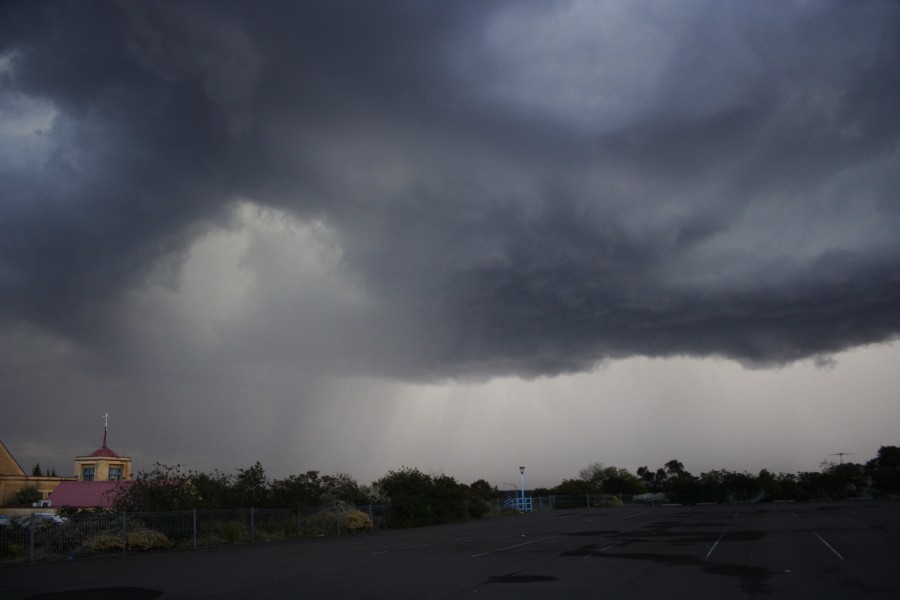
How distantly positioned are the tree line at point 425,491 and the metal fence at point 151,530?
1688 millimetres

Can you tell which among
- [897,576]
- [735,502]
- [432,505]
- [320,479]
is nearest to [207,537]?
[320,479]

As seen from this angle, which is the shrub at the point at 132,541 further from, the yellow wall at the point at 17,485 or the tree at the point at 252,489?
the yellow wall at the point at 17,485

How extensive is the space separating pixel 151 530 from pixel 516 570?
19.9 metres

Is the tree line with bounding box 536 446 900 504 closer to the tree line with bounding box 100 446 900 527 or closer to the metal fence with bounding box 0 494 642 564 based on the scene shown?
the tree line with bounding box 100 446 900 527

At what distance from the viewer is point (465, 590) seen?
14570 millimetres

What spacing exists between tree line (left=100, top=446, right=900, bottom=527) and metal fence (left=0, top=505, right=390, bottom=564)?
169cm

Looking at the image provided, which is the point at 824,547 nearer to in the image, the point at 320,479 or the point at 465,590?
the point at 465,590

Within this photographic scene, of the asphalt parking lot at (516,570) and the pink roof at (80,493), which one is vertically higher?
the pink roof at (80,493)

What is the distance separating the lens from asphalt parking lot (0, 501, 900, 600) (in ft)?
47.3

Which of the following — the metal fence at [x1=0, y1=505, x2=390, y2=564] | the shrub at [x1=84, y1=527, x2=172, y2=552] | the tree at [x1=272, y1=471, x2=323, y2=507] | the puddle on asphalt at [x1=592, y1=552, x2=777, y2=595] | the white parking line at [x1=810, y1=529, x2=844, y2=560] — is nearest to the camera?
the puddle on asphalt at [x1=592, y1=552, x2=777, y2=595]

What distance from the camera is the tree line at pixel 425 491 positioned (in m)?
35.7

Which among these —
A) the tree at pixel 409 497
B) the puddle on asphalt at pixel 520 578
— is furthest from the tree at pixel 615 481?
the puddle on asphalt at pixel 520 578

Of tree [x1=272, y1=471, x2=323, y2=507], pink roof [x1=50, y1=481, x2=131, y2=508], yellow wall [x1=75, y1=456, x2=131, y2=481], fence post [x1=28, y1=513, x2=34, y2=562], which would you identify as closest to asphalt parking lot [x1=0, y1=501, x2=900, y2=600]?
fence post [x1=28, y1=513, x2=34, y2=562]

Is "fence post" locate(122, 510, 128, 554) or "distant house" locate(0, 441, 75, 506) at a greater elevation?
"distant house" locate(0, 441, 75, 506)
